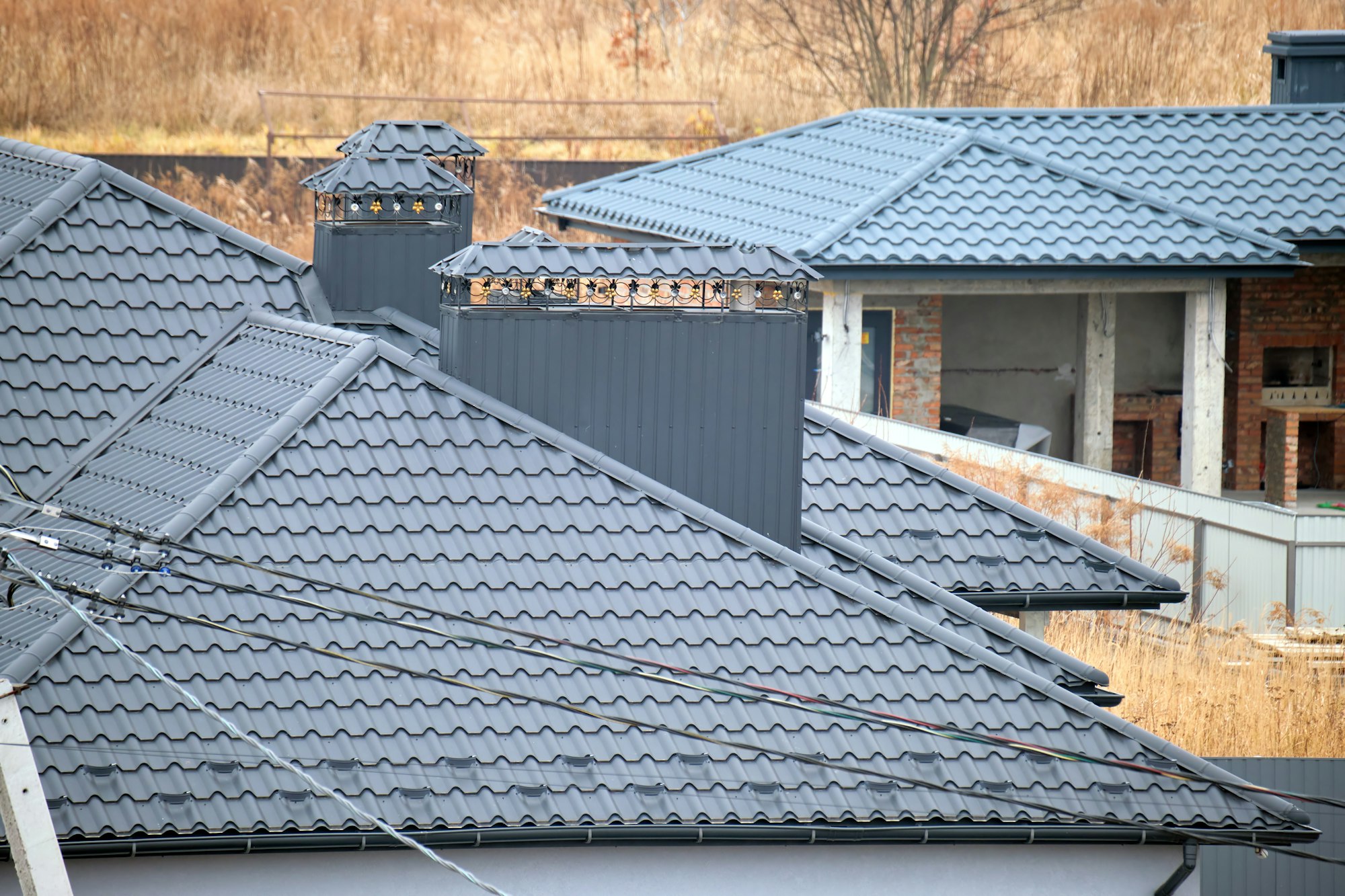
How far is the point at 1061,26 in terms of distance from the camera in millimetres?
43969

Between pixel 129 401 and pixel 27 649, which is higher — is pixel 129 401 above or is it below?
above

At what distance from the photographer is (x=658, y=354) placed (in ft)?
35.9

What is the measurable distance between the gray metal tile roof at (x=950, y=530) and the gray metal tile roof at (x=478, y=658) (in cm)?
129

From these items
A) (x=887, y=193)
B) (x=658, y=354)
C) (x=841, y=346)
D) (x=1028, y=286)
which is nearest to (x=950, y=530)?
(x=658, y=354)

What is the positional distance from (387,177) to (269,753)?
633 centimetres

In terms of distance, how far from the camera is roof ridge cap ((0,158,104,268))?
11.7 m

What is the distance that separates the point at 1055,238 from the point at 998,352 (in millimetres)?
4092

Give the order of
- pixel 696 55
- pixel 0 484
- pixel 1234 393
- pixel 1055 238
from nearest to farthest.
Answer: pixel 0 484 → pixel 1055 238 → pixel 1234 393 → pixel 696 55

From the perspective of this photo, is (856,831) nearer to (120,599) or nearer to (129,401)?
(120,599)

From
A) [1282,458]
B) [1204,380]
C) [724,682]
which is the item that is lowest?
[724,682]

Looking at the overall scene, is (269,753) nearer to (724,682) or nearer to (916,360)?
(724,682)

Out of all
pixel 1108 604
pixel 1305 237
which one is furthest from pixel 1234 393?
pixel 1108 604

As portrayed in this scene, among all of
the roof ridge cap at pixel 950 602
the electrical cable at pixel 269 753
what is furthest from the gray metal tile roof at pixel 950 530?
the electrical cable at pixel 269 753

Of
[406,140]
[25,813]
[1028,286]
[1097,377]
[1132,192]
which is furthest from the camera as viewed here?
[1097,377]
